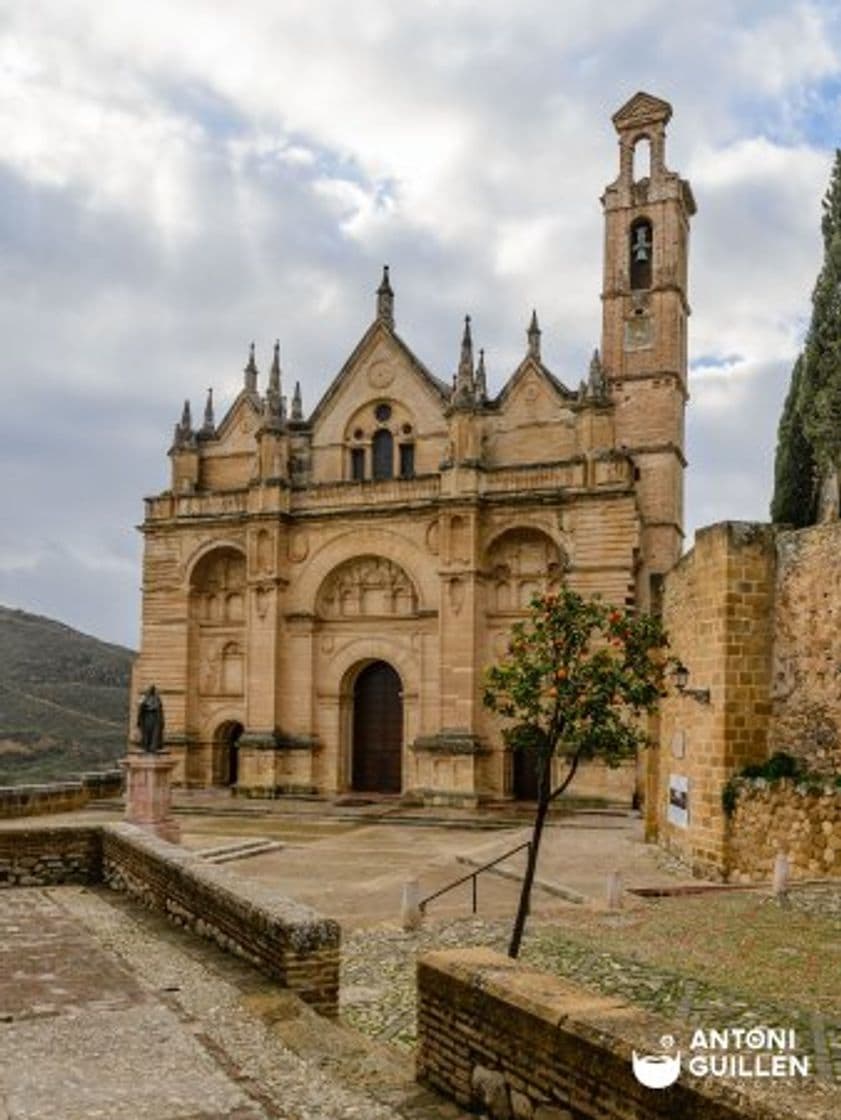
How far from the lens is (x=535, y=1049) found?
542 centimetres

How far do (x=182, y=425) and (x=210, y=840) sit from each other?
2008 cm

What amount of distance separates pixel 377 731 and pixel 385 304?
1483cm

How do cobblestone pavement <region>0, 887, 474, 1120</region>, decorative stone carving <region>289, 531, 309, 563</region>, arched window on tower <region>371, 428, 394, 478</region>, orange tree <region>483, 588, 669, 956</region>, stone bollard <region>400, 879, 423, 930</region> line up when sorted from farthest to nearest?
arched window on tower <region>371, 428, 394, 478</region> < decorative stone carving <region>289, 531, 309, 563</region> < stone bollard <region>400, 879, 423, 930</region> < orange tree <region>483, 588, 669, 956</region> < cobblestone pavement <region>0, 887, 474, 1120</region>

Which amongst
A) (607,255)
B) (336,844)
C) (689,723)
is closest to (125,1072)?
(689,723)

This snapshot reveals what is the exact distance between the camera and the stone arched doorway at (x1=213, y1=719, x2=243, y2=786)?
3719 cm

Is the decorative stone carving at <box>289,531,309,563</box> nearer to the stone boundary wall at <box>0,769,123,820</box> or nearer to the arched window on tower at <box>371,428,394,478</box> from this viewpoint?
the arched window on tower at <box>371,428,394,478</box>

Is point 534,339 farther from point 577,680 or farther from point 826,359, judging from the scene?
point 577,680

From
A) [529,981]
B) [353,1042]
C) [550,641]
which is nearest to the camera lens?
[529,981]

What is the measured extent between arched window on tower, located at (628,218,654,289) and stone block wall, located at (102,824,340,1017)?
89.6 ft

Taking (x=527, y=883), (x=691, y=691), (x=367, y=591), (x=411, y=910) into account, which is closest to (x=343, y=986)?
(x=527, y=883)

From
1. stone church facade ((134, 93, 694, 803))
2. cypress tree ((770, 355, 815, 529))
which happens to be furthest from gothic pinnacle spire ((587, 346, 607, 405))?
cypress tree ((770, 355, 815, 529))

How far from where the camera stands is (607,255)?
1391 inches

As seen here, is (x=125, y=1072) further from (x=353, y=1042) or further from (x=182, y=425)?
(x=182, y=425)

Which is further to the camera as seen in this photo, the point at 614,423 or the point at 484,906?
the point at 614,423
